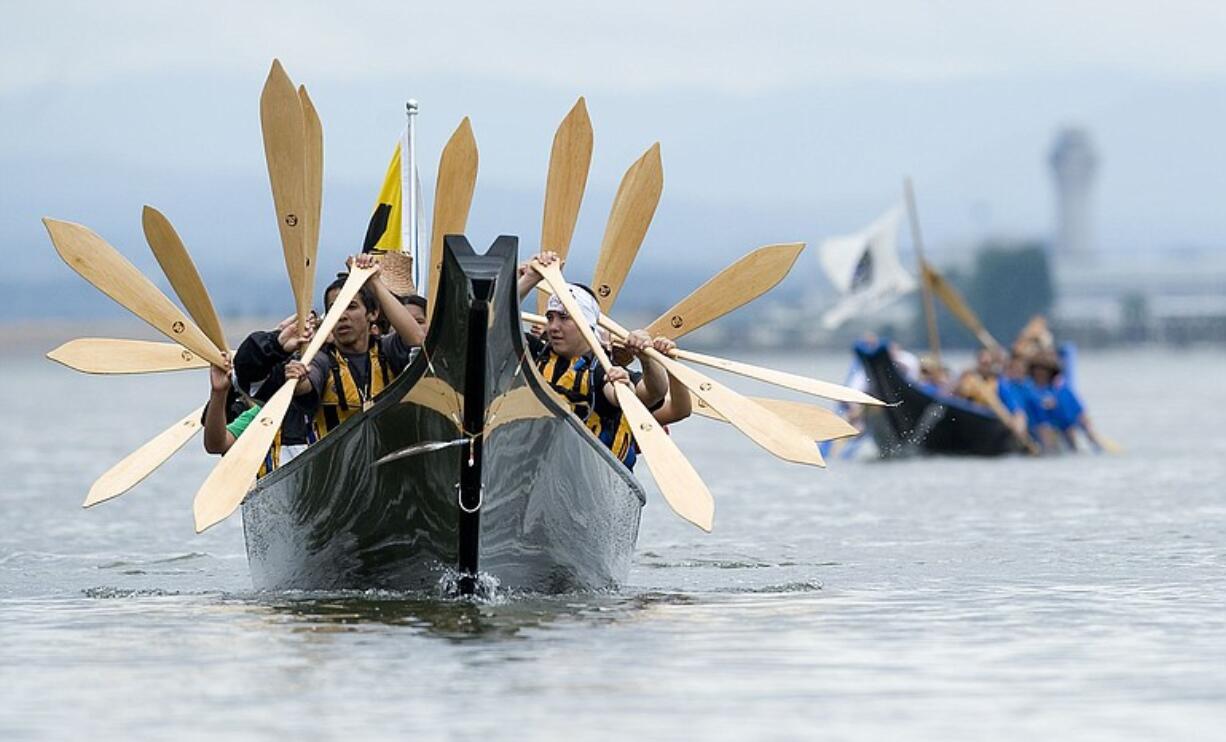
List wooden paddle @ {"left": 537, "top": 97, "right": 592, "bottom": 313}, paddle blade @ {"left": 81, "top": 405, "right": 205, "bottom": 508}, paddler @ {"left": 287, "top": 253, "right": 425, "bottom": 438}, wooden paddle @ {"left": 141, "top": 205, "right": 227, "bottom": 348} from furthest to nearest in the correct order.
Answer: wooden paddle @ {"left": 537, "top": 97, "right": 592, "bottom": 313}
wooden paddle @ {"left": 141, "top": 205, "right": 227, "bottom": 348}
paddler @ {"left": 287, "top": 253, "right": 425, "bottom": 438}
paddle blade @ {"left": 81, "top": 405, "right": 205, "bottom": 508}

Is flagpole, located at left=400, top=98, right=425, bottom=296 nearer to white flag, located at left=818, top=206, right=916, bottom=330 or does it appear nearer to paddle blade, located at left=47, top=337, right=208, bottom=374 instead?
paddle blade, located at left=47, top=337, right=208, bottom=374

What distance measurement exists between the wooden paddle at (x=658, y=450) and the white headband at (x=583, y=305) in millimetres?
115

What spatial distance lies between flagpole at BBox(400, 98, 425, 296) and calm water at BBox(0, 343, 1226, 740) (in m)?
2.31

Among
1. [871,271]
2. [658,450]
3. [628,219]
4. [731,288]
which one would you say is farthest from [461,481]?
[871,271]

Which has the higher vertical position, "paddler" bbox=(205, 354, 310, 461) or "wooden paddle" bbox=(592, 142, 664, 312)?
"wooden paddle" bbox=(592, 142, 664, 312)

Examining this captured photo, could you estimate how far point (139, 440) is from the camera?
43.2 metres

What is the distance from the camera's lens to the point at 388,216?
50.7 feet

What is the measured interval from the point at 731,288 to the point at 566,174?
1.21 meters

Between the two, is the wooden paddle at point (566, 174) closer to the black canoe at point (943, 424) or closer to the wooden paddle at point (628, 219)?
the wooden paddle at point (628, 219)

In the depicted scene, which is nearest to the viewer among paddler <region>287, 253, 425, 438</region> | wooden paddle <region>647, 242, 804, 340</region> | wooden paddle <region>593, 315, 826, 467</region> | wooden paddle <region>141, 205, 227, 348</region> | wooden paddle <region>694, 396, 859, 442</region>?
paddler <region>287, 253, 425, 438</region>

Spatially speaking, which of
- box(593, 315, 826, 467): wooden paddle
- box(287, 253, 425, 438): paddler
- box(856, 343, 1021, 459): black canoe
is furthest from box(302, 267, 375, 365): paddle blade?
A: box(856, 343, 1021, 459): black canoe

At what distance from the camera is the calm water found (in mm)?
9688

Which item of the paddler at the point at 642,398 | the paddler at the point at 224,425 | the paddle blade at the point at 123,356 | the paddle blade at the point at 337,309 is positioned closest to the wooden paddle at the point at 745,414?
the paddler at the point at 642,398

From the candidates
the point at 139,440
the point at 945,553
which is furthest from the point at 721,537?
the point at 139,440
